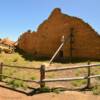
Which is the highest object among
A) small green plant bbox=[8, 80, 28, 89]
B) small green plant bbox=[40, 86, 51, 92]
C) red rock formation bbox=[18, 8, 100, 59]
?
red rock formation bbox=[18, 8, 100, 59]

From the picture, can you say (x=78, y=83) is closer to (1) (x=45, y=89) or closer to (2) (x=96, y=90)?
(2) (x=96, y=90)

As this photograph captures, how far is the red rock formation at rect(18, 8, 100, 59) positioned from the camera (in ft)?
71.1

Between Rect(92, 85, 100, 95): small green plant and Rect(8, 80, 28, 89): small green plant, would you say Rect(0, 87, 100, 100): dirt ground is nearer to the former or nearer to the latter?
Rect(92, 85, 100, 95): small green plant

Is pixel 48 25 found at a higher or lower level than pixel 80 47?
higher

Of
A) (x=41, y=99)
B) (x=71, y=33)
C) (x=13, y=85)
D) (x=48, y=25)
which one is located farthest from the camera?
(x=48, y=25)

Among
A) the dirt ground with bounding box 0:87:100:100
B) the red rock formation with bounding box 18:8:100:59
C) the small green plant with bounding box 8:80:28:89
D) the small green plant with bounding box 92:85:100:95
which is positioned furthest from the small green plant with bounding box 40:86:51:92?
the red rock formation with bounding box 18:8:100:59

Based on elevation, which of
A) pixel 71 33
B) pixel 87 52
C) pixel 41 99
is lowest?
pixel 41 99

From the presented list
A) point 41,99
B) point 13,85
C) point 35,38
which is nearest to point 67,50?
point 35,38

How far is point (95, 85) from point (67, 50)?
10.8m

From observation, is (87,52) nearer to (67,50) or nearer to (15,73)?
(67,50)

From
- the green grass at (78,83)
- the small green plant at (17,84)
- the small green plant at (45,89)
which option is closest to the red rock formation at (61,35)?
the green grass at (78,83)

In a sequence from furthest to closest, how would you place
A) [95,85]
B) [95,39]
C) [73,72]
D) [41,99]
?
[95,39] → [73,72] → [95,85] → [41,99]

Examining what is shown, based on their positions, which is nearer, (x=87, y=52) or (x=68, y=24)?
(x=87, y=52)

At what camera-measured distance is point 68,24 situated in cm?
2333
